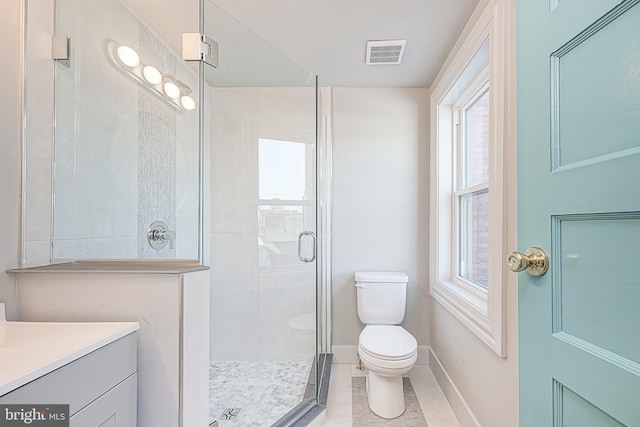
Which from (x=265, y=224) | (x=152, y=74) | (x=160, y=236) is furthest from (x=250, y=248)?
(x=152, y=74)

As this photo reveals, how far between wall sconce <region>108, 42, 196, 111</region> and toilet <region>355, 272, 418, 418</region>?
65.8 inches

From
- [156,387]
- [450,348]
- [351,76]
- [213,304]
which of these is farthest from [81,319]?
[351,76]

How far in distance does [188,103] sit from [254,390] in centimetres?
176

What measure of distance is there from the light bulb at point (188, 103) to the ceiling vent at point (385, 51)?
1.11m

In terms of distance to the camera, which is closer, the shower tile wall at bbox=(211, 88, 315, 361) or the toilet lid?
the toilet lid

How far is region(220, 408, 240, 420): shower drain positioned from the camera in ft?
5.49

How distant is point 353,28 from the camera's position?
1784mm

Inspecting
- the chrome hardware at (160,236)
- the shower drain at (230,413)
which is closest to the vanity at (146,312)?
the chrome hardware at (160,236)

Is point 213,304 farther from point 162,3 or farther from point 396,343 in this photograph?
point 162,3

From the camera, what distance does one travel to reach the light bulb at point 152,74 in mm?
1695

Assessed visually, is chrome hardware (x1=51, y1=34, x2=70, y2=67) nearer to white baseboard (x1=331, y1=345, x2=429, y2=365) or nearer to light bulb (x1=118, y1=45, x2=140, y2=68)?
light bulb (x1=118, y1=45, x2=140, y2=68)

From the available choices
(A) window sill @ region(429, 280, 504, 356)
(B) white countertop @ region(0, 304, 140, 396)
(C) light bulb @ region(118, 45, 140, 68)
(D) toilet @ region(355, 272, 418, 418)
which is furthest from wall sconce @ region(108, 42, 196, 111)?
(A) window sill @ region(429, 280, 504, 356)

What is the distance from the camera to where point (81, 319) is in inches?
41.6

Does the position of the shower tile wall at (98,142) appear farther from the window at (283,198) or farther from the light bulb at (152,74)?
the window at (283,198)
